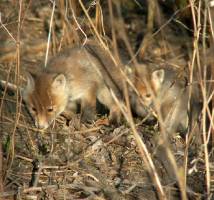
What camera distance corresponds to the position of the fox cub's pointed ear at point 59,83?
7.81 m

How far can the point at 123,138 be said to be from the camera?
23.3 feet

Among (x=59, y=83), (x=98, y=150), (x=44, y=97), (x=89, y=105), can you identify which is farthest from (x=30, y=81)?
(x=98, y=150)

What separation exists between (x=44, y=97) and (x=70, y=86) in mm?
688

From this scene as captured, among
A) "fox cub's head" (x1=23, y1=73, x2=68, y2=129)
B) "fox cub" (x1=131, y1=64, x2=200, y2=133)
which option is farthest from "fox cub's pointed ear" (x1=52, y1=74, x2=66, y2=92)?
"fox cub" (x1=131, y1=64, x2=200, y2=133)

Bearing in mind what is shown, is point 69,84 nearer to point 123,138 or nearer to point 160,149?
point 123,138

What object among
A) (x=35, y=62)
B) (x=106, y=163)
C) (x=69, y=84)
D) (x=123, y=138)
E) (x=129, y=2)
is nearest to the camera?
(x=106, y=163)

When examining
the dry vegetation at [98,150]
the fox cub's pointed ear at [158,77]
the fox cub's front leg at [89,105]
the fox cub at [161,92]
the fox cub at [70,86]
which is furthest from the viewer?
the fox cub's front leg at [89,105]

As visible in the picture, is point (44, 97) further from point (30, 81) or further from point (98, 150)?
point (98, 150)

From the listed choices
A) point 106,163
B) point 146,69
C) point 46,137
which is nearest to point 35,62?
point 146,69

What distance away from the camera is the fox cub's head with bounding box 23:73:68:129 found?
7.41m

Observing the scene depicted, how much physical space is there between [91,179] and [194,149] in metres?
1.17

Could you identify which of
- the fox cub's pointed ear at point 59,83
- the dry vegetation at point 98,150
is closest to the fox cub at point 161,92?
the dry vegetation at point 98,150

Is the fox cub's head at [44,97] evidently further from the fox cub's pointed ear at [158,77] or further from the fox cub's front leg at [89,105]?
the fox cub's pointed ear at [158,77]

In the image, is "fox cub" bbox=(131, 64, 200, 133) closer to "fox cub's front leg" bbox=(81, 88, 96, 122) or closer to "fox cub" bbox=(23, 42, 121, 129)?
"fox cub" bbox=(23, 42, 121, 129)
